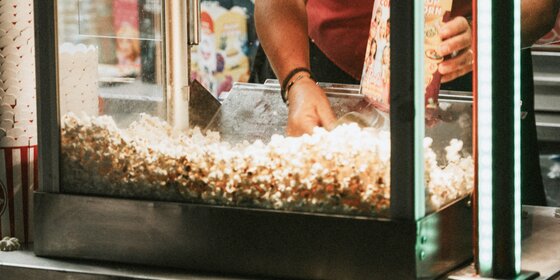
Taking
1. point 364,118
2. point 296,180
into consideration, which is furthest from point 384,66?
point 296,180

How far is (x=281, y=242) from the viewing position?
171cm

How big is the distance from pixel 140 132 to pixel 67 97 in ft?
0.57

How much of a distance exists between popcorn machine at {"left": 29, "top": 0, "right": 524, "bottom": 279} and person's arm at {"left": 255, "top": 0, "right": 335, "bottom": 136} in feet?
0.10

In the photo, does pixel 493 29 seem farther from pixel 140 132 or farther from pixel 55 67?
pixel 55 67

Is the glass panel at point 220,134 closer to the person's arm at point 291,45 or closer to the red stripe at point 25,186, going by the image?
the person's arm at point 291,45

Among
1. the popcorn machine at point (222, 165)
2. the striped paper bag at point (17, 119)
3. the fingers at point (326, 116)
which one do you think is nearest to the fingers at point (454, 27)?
the popcorn machine at point (222, 165)

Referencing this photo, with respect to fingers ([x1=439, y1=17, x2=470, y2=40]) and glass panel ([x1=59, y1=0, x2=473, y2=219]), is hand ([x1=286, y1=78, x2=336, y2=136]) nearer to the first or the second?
glass panel ([x1=59, y1=0, x2=473, y2=219])

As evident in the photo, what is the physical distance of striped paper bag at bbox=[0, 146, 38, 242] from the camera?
208 cm

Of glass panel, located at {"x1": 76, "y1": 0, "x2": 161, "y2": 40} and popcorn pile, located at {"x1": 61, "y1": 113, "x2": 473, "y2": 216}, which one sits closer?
popcorn pile, located at {"x1": 61, "y1": 113, "x2": 473, "y2": 216}

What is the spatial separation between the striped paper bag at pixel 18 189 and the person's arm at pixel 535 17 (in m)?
1.13

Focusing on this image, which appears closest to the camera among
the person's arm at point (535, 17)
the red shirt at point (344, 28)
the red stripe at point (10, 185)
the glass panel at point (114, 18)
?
the red shirt at point (344, 28)

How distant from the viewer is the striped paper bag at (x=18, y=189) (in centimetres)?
208

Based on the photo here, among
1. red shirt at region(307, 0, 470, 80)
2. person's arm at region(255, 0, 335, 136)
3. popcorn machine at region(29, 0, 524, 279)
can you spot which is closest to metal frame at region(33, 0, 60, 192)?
popcorn machine at region(29, 0, 524, 279)

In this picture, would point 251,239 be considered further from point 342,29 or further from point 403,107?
point 342,29
